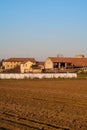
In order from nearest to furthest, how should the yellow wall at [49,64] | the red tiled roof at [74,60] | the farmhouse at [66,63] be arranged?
the farmhouse at [66,63]
the red tiled roof at [74,60]
the yellow wall at [49,64]

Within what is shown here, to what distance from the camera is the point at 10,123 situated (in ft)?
37.8

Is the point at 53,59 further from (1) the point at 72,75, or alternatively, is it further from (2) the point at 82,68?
(1) the point at 72,75

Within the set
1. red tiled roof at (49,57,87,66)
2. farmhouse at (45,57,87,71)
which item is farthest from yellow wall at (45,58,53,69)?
red tiled roof at (49,57,87,66)

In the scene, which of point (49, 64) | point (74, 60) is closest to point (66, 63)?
point (74, 60)

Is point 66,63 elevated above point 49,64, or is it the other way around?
point 66,63

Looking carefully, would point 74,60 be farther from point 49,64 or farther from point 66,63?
point 49,64

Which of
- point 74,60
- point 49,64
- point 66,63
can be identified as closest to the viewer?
point 74,60

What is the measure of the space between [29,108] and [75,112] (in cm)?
248

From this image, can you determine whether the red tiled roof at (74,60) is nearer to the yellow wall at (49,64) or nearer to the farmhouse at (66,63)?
the farmhouse at (66,63)

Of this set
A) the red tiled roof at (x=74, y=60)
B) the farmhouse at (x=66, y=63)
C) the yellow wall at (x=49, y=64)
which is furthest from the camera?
the yellow wall at (x=49, y=64)

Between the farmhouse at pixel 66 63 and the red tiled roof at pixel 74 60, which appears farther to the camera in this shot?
the red tiled roof at pixel 74 60

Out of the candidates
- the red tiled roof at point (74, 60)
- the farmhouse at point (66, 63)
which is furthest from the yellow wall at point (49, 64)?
the red tiled roof at point (74, 60)

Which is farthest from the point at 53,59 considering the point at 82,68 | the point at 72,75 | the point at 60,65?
the point at 72,75

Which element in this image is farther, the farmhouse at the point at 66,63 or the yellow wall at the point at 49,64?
the yellow wall at the point at 49,64
